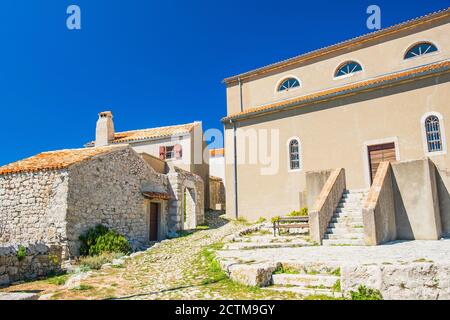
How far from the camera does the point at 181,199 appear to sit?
1798 cm

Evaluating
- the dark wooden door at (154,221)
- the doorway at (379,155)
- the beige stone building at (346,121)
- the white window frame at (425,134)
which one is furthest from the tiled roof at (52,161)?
the white window frame at (425,134)

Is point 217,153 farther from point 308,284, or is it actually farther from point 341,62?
point 308,284

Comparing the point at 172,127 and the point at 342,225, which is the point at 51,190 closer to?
the point at 342,225

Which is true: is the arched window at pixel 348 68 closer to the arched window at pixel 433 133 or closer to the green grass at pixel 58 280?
the arched window at pixel 433 133

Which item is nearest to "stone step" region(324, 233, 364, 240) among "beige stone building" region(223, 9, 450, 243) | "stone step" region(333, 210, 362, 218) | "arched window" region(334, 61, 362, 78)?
"beige stone building" region(223, 9, 450, 243)

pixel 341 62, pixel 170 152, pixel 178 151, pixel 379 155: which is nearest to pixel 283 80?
pixel 341 62

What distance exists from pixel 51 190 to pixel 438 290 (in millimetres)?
11590

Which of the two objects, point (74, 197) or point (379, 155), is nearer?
point (74, 197)

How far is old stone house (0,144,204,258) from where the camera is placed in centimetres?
1173

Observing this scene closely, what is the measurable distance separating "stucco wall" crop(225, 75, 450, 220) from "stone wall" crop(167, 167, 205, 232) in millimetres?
2079

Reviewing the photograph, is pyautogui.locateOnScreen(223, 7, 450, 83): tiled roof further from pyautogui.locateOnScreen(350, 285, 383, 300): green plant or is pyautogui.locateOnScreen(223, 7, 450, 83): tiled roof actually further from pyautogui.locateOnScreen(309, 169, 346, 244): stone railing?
pyautogui.locateOnScreen(350, 285, 383, 300): green plant

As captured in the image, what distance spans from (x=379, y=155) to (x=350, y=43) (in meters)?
5.93

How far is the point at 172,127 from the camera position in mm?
25328

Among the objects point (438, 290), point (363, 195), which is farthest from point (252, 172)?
point (438, 290)
